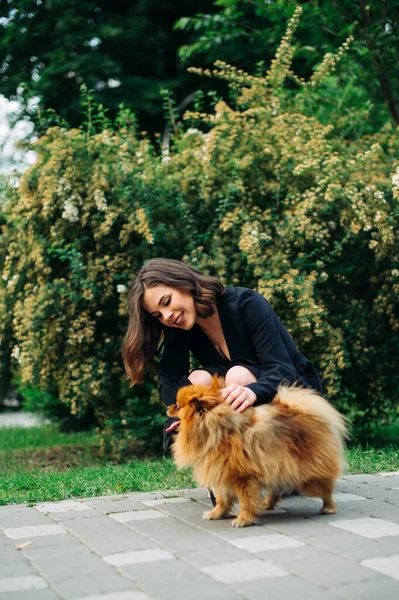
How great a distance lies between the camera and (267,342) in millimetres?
3746

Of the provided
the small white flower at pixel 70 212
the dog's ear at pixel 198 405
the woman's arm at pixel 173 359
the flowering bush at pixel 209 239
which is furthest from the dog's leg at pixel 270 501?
the small white flower at pixel 70 212

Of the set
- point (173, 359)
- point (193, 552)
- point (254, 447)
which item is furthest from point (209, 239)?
point (193, 552)

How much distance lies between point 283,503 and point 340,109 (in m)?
5.17

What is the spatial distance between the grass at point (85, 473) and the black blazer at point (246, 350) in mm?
769

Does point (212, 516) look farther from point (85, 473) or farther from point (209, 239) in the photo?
point (209, 239)

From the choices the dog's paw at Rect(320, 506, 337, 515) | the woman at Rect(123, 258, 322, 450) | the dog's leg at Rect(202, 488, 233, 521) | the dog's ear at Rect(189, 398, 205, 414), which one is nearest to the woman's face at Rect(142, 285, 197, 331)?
the woman at Rect(123, 258, 322, 450)

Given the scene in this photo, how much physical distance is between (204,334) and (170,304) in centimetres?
47

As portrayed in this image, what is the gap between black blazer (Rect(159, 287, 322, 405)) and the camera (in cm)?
369

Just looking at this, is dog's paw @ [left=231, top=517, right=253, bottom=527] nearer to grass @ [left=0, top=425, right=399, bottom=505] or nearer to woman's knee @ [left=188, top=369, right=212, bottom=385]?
woman's knee @ [left=188, top=369, right=212, bottom=385]

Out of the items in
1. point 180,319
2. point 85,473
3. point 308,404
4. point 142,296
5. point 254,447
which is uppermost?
point 142,296

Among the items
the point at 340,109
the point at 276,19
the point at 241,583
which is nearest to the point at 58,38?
the point at 276,19

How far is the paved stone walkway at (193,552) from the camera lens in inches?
94.9

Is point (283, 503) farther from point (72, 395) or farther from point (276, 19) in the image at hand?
point (276, 19)

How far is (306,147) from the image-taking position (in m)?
6.20
